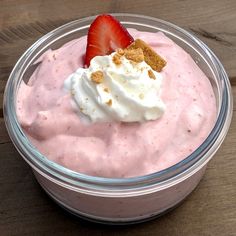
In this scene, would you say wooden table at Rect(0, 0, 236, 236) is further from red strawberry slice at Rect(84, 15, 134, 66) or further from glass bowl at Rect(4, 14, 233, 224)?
red strawberry slice at Rect(84, 15, 134, 66)

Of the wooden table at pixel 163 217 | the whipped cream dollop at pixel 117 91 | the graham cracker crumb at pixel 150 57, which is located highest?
the graham cracker crumb at pixel 150 57

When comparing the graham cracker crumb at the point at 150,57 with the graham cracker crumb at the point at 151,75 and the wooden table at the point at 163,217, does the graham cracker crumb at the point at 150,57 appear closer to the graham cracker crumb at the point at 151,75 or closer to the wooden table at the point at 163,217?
the graham cracker crumb at the point at 151,75

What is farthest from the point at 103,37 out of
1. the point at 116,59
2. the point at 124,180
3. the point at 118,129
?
the point at 124,180

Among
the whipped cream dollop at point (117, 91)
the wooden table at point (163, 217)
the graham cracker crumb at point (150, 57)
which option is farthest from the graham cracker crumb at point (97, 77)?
the wooden table at point (163, 217)

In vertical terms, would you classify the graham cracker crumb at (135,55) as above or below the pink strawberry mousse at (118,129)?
above

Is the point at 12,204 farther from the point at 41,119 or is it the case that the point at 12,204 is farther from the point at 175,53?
the point at 175,53

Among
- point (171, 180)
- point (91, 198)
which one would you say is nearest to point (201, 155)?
point (171, 180)

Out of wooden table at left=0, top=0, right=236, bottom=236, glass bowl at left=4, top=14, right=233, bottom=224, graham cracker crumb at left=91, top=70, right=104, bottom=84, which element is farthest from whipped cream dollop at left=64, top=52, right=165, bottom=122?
wooden table at left=0, top=0, right=236, bottom=236

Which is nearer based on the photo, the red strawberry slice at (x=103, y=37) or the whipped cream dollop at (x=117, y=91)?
the whipped cream dollop at (x=117, y=91)
